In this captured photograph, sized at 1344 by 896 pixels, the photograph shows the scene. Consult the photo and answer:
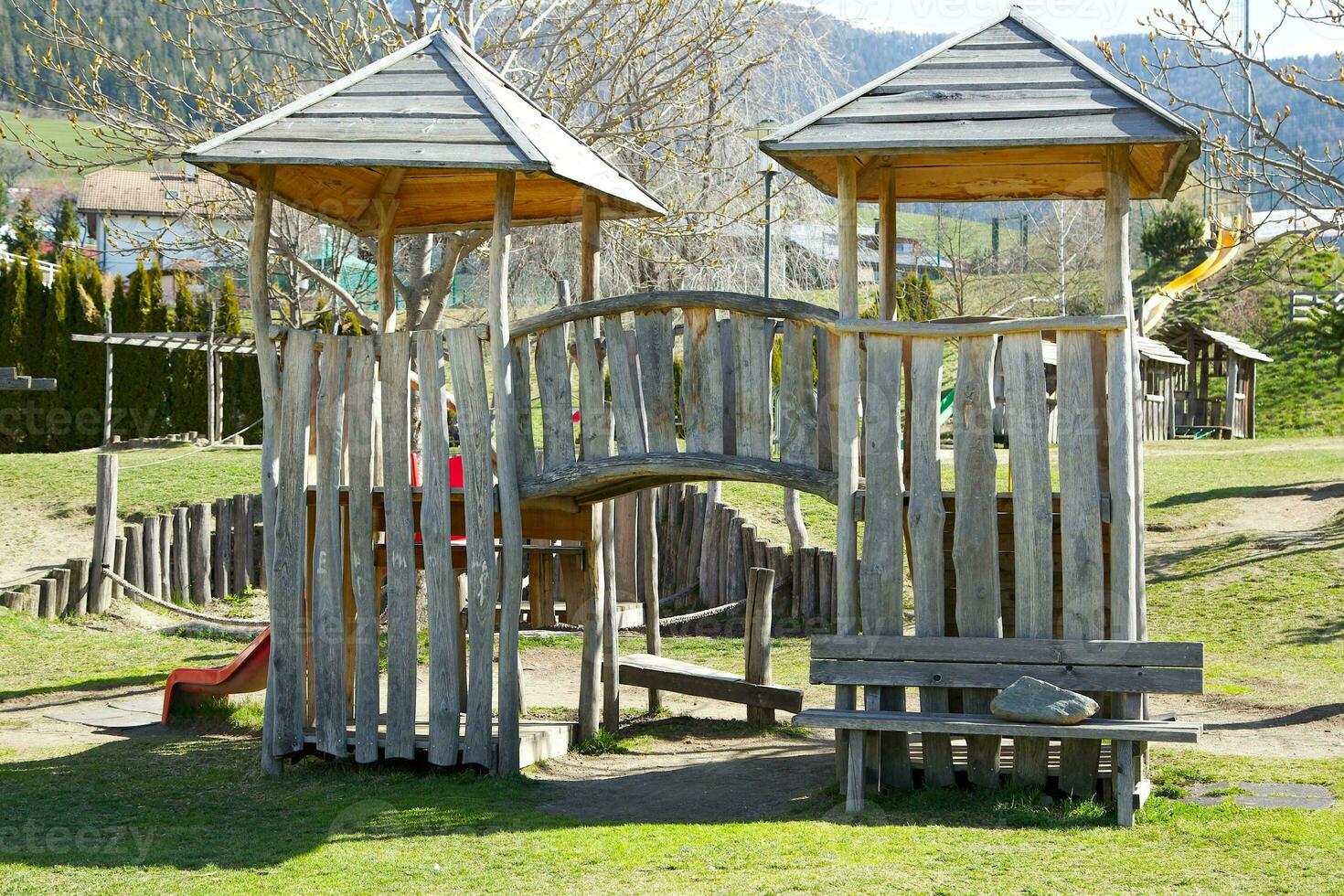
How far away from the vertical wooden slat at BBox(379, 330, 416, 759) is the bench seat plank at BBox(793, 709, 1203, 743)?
260 cm

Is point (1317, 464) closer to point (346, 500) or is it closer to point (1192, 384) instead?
point (1192, 384)

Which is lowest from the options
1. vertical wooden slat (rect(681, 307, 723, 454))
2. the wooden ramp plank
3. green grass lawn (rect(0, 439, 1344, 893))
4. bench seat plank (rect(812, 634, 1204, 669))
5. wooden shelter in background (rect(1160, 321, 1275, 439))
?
green grass lawn (rect(0, 439, 1344, 893))

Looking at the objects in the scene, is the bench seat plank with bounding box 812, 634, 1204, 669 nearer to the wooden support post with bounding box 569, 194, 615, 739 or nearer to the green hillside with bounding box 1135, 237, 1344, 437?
the wooden support post with bounding box 569, 194, 615, 739

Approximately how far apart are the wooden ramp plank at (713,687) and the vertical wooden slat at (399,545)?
2.05 meters

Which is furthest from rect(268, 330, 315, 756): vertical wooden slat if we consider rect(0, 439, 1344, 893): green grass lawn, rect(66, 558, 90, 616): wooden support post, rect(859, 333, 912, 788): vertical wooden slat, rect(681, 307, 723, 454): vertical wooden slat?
rect(66, 558, 90, 616): wooden support post

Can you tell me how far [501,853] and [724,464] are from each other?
8.28 feet

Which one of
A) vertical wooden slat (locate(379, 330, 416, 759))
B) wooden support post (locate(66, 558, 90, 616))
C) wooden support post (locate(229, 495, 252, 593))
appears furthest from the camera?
wooden support post (locate(229, 495, 252, 593))

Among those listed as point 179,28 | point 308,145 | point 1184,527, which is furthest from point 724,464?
point 179,28

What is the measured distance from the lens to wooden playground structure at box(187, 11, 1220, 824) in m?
7.41

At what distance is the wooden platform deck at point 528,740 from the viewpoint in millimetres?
8688

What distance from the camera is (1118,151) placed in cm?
768

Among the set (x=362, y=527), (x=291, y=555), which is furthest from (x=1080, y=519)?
(x=291, y=555)

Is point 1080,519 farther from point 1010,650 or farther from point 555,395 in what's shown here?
point 555,395

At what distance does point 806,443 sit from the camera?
8023 millimetres
